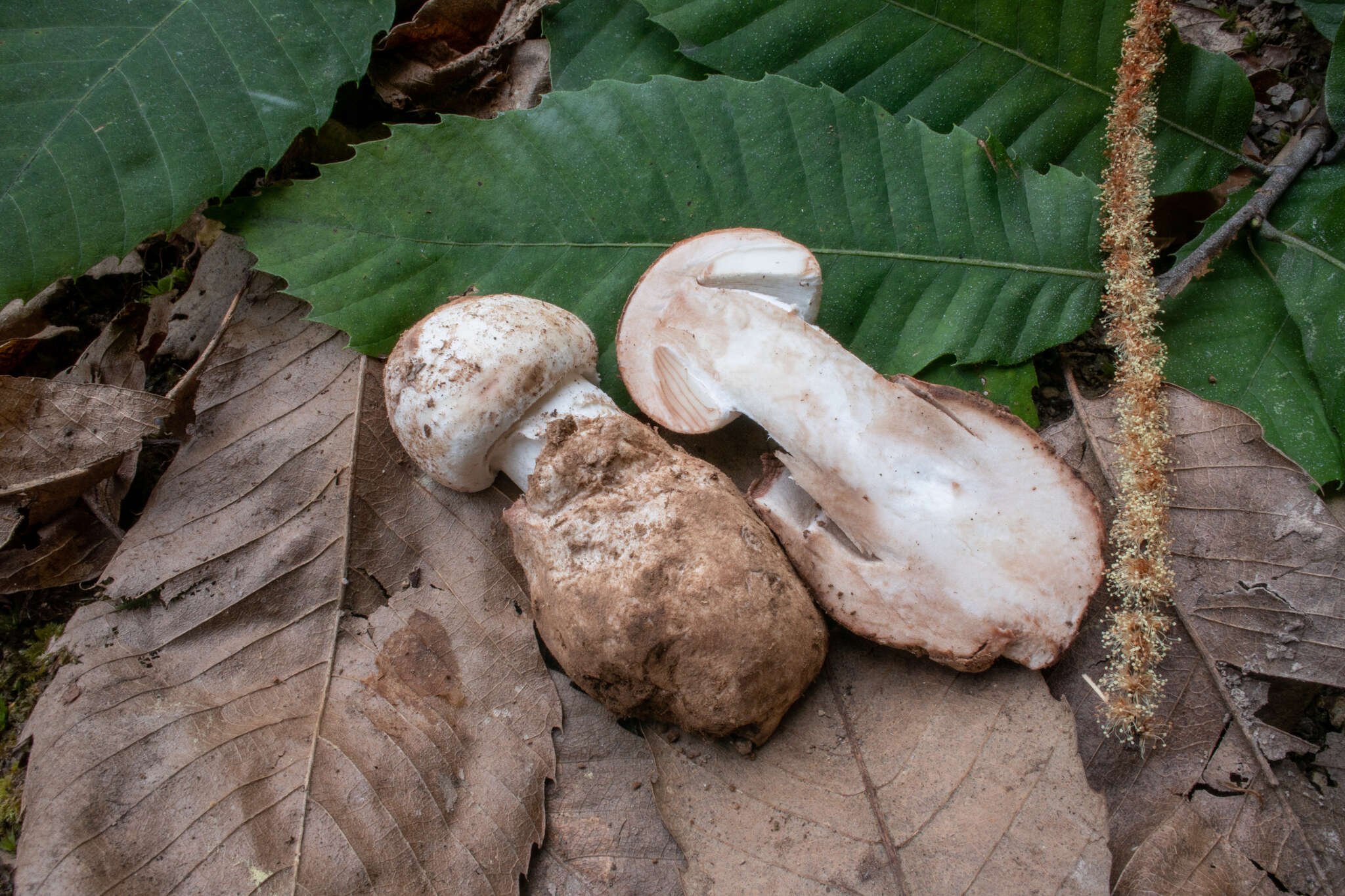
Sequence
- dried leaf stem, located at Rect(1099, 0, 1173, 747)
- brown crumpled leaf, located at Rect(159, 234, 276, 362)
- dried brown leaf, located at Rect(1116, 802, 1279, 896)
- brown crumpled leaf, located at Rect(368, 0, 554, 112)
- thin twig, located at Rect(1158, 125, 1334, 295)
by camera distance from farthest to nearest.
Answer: brown crumpled leaf, located at Rect(368, 0, 554, 112) → brown crumpled leaf, located at Rect(159, 234, 276, 362) → thin twig, located at Rect(1158, 125, 1334, 295) → dried leaf stem, located at Rect(1099, 0, 1173, 747) → dried brown leaf, located at Rect(1116, 802, 1279, 896)

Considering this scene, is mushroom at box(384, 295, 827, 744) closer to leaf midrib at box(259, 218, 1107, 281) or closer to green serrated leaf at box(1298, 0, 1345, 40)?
leaf midrib at box(259, 218, 1107, 281)

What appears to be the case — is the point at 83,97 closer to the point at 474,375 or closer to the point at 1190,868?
the point at 474,375

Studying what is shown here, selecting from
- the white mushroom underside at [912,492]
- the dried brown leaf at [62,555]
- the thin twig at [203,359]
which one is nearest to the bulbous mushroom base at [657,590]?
the white mushroom underside at [912,492]

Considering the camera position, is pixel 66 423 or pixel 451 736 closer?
pixel 451 736

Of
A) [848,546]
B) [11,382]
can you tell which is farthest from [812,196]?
[11,382]

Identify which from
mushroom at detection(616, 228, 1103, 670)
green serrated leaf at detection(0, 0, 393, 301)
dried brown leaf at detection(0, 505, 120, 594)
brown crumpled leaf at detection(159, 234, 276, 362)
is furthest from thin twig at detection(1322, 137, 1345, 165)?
dried brown leaf at detection(0, 505, 120, 594)

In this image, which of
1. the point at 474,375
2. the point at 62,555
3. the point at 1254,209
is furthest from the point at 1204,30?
the point at 62,555

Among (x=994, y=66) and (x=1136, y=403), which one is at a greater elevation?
(x=994, y=66)

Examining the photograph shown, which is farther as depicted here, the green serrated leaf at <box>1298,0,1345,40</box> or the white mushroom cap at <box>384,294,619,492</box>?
the green serrated leaf at <box>1298,0,1345,40</box>
